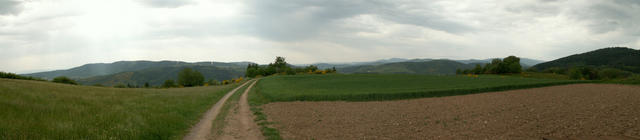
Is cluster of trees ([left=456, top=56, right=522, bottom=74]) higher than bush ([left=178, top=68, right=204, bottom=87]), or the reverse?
cluster of trees ([left=456, top=56, right=522, bottom=74])

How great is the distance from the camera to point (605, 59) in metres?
163

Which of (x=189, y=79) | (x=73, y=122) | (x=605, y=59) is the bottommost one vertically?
(x=189, y=79)

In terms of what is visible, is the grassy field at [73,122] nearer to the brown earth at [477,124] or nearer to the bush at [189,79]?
the brown earth at [477,124]

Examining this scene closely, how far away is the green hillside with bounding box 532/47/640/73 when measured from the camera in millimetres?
145250

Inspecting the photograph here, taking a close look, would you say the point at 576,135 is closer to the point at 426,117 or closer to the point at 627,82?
the point at 426,117

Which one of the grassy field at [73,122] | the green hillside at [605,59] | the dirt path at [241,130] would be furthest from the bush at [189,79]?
the green hillside at [605,59]

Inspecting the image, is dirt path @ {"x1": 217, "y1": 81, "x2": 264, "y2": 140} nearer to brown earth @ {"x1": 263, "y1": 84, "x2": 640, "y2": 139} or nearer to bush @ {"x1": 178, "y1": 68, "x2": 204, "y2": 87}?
brown earth @ {"x1": 263, "y1": 84, "x2": 640, "y2": 139}

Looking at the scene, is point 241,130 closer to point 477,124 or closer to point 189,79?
point 477,124

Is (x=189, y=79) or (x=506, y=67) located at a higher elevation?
(x=506, y=67)

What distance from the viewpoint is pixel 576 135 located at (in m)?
9.11

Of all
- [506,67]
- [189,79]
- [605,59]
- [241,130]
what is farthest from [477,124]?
[605,59]

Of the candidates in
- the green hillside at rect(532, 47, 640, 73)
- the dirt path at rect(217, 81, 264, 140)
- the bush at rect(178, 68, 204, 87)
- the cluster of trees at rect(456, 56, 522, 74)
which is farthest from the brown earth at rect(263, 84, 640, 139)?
the green hillside at rect(532, 47, 640, 73)

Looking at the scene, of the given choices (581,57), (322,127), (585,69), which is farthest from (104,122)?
(581,57)

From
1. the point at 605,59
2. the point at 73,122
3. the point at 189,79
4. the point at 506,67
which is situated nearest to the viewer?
the point at 73,122
